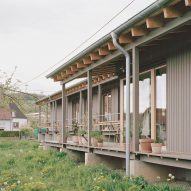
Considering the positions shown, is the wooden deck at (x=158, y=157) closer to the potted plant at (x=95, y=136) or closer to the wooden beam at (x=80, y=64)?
the potted plant at (x=95, y=136)

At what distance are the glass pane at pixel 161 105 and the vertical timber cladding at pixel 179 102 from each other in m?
0.47

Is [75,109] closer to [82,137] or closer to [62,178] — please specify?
[82,137]

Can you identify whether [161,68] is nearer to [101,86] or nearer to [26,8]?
[101,86]

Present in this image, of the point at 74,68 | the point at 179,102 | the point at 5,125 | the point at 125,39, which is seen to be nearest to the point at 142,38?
the point at 125,39

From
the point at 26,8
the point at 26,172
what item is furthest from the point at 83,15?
the point at 26,172

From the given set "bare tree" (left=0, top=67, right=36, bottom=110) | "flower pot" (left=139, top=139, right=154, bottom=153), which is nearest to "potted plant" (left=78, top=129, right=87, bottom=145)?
"flower pot" (left=139, top=139, right=154, bottom=153)

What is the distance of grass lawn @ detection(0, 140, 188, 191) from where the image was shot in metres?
9.69

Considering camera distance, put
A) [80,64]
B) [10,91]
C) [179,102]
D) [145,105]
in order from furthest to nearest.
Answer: [10,91] → [80,64] → [145,105] → [179,102]

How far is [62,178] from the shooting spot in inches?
508

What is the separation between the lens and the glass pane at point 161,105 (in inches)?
481

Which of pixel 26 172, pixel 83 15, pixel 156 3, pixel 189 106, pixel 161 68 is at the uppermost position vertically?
pixel 83 15

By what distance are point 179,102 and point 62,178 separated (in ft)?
13.3

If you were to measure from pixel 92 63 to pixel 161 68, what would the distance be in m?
3.03

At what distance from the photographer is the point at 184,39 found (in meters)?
10.7
